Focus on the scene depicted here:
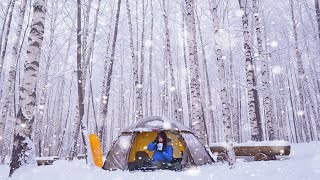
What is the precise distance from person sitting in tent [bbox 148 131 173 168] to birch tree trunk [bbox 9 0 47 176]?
2.99 metres

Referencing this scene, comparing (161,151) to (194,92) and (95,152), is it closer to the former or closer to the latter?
(95,152)

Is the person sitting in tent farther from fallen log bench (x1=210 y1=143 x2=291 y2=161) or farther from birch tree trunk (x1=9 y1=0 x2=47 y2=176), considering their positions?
birch tree trunk (x1=9 y1=0 x2=47 y2=176)

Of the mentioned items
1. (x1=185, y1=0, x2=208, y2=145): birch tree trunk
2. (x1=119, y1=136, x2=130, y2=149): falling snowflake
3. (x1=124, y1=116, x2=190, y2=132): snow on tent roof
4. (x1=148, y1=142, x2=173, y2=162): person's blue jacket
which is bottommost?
(x1=148, y1=142, x2=173, y2=162): person's blue jacket

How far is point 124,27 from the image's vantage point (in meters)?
24.0

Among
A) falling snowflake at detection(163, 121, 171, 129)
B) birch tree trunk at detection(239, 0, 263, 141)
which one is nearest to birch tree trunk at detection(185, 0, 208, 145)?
birch tree trunk at detection(239, 0, 263, 141)

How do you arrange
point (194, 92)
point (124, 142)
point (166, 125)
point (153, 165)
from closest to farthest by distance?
point (153, 165)
point (166, 125)
point (124, 142)
point (194, 92)

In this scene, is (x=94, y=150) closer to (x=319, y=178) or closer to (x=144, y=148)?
(x=144, y=148)

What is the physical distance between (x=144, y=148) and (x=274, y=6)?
18.8 meters

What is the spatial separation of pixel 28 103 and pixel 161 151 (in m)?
3.47

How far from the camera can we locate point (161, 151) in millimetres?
7930

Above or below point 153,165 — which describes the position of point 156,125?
above

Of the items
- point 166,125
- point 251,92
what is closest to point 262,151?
point 251,92

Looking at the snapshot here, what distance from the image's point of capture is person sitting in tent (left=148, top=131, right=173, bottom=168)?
7824 mm

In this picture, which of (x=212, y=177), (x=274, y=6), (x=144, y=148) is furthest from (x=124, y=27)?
(x=212, y=177)
